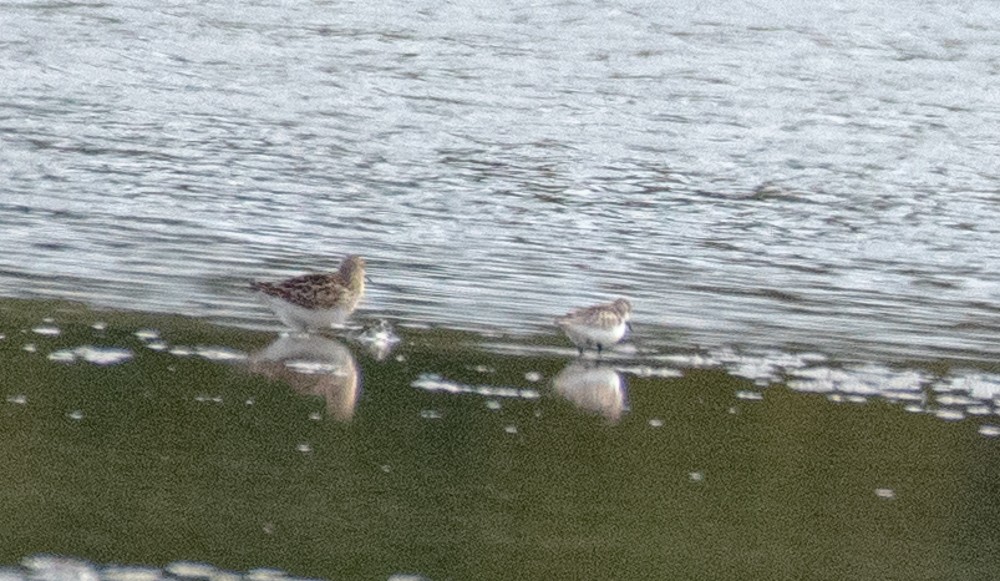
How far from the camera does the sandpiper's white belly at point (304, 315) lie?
1046 centimetres

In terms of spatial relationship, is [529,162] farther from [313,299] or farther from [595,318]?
[595,318]

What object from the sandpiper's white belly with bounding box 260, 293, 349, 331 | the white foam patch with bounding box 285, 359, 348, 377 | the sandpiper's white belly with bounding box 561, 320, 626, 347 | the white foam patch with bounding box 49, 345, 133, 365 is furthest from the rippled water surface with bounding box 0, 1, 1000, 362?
the white foam patch with bounding box 49, 345, 133, 365

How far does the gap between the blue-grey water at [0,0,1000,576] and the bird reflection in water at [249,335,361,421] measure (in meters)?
0.52

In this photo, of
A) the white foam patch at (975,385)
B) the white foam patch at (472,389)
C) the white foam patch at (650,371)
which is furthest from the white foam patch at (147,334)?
the white foam patch at (975,385)

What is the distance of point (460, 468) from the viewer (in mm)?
8164

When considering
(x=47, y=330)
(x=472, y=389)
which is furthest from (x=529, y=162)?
(x=472, y=389)

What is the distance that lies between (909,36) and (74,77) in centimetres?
945

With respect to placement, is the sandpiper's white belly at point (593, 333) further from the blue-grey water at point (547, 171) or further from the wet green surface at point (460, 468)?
the blue-grey water at point (547, 171)

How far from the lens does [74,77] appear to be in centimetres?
2008

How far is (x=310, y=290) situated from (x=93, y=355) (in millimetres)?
1211

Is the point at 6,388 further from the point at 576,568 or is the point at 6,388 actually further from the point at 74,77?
the point at 74,77

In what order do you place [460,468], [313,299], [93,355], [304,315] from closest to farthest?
1. [460,468]
2. [93,355]
3. [313,299]
4. [304,315]

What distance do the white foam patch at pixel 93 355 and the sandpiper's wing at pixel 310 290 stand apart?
38.7 inches

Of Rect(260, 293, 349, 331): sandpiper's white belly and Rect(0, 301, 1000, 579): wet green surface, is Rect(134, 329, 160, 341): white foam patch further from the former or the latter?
Rect(260, 293, 349, 331): sandpiper's white belly
